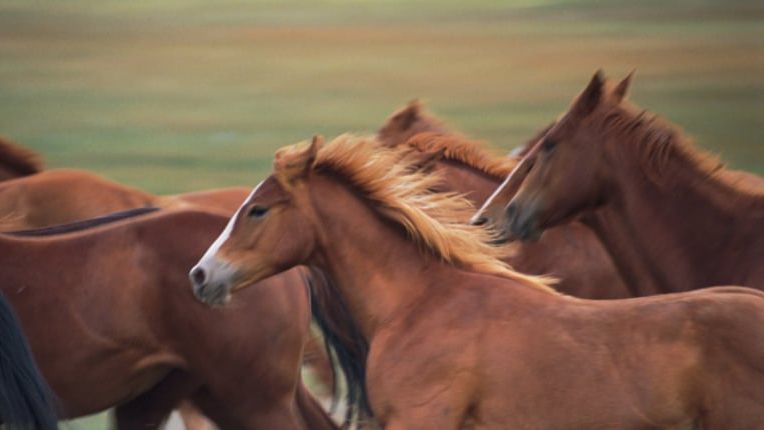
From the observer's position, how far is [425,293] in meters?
3.90

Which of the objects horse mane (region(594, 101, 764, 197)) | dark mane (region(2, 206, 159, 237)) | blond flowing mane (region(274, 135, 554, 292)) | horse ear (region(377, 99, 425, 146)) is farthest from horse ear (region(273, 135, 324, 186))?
horse ear (region(377, 99, 425, 146))

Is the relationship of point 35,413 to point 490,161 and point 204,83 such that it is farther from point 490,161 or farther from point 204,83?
point 204,83

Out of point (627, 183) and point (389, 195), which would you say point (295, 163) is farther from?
point (627, 183)

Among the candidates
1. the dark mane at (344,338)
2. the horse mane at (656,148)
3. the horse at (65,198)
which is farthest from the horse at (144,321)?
the horse at (65,198)

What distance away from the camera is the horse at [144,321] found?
14.5 ft

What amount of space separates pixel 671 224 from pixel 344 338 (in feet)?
3.47

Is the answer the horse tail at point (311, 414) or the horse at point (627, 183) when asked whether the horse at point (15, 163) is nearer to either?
the horse tail at point (311, 414)

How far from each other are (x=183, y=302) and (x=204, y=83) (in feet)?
20.3

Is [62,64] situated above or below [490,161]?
below

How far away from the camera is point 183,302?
14.6ft

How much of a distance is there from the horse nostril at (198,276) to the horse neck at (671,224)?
4.74 ft

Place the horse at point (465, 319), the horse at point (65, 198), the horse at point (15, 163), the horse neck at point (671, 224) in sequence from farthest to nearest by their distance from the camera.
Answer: the horse at point (15, 163) → the horse at point (65, 198) → the horse neck at point (671, 224) → the horse at point (465, 319)

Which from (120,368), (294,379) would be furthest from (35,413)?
(294,379)

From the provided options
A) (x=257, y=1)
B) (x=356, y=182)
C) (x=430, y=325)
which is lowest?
(x=257, y=1)
